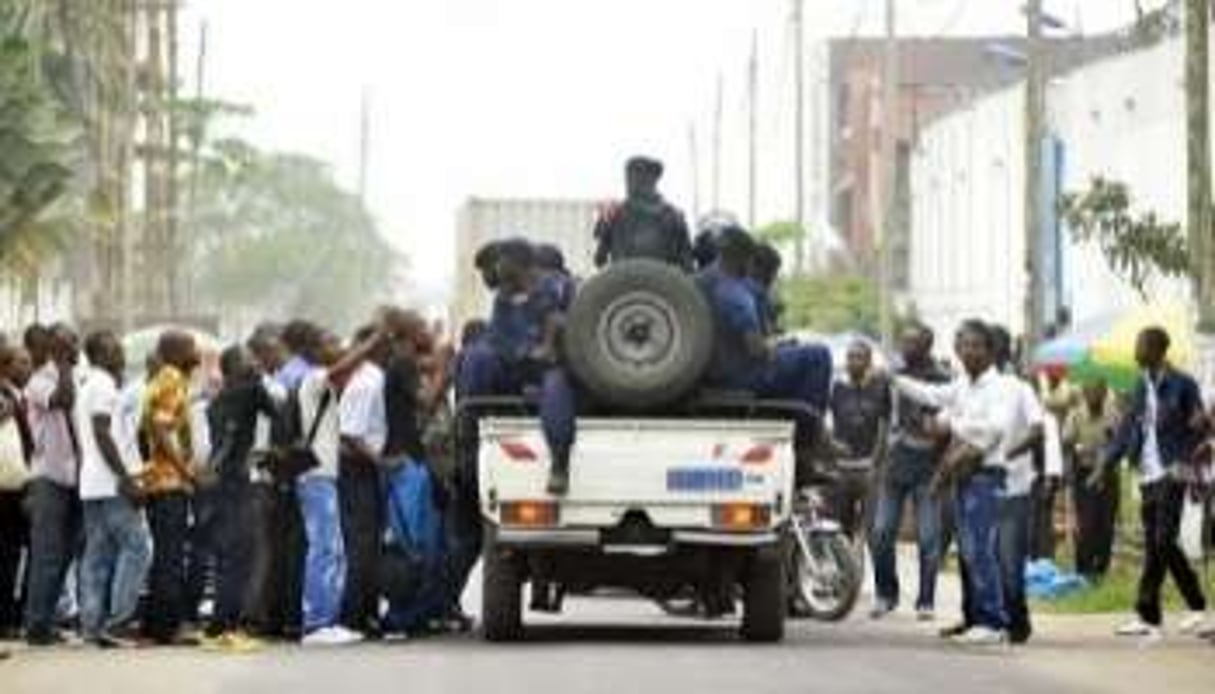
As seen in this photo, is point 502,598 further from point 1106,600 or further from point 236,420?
point 1106,600

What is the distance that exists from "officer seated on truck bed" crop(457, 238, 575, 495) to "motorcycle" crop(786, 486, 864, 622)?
3384mm

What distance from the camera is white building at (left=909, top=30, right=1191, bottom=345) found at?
164 feet

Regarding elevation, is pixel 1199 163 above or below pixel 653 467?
above

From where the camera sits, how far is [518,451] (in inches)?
750

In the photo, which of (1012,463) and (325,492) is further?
(1012,463)

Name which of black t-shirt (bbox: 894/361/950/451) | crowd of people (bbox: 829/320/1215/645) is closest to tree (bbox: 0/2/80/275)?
black t-shirt (bbox: 894/361/950/451)

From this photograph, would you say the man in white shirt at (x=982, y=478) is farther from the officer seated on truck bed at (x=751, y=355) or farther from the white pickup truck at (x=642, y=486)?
the white pickup truck at (x=642, y=486)

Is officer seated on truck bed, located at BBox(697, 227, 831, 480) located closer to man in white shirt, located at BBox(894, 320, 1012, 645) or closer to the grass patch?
man in white shirt, located at BBox(894, 320, 1012, 645)

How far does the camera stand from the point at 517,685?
16.3m

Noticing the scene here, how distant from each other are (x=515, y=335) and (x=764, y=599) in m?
2.08

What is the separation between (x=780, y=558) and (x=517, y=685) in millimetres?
3449

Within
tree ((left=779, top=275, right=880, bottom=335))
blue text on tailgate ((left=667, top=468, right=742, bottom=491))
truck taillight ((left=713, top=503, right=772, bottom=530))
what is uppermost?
tree ((left=779, top=275, right=880, bottom=335))

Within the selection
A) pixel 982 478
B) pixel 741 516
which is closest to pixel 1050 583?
pixel 982 478

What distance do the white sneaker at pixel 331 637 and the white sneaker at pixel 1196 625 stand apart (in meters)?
5.09
